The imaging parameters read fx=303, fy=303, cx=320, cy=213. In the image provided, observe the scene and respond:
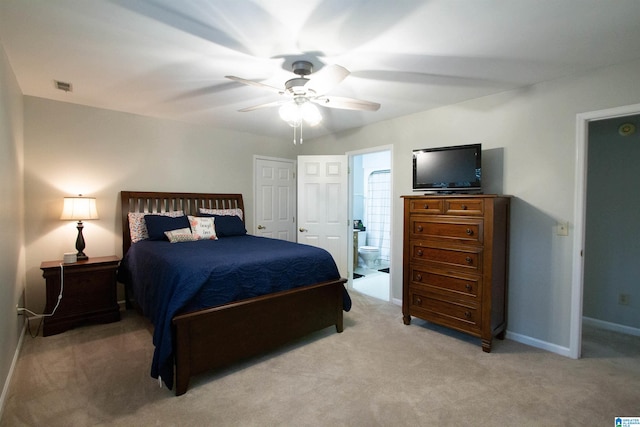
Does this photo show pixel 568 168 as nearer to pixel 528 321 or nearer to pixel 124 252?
pixel 528 321

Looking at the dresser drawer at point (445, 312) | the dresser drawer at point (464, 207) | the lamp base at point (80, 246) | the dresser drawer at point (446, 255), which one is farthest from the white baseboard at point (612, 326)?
the lamp base at point (80, 246)

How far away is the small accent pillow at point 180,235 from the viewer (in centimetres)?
340

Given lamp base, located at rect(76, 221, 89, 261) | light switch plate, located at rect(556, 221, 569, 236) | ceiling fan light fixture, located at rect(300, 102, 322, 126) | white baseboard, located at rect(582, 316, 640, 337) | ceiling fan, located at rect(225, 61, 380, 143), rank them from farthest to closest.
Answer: lamp base, located at rect(76, 221, 89, 261) < white baseboard, located at rect(582, 316, 640, 337) < light switch plate, located at rect(556, 221, 569, 236) < ceiling fan light fixture, located at rect(300, 102, 322, 126) < ceiling fan, located at rect(225, 61, 380, 143)

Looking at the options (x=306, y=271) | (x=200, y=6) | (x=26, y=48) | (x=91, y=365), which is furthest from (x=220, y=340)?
(x=26, y=48)

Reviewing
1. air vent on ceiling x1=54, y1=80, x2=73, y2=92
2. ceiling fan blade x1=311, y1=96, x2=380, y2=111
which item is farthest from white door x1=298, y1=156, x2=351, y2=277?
air vent on ceiling x1=54, y1=80, x2=73, y2=92

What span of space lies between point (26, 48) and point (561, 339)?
4.79 metres

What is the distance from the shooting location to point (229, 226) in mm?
3988

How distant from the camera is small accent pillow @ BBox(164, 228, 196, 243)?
3.40 meters

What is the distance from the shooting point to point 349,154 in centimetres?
448

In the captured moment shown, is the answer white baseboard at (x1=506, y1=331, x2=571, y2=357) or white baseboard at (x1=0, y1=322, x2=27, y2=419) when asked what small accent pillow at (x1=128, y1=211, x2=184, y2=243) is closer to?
white baseboard at (x1=0, y1=322, x2=27, y2=419)

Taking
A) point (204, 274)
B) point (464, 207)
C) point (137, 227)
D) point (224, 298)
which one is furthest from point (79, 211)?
point (464, 207)

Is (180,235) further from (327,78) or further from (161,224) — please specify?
(327,78)

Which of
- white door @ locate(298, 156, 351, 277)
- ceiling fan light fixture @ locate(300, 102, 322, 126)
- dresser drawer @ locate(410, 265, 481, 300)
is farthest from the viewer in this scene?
white door @ locate(298, 156, 351, 277)

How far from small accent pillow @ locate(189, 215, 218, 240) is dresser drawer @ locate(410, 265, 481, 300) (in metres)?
2.40
